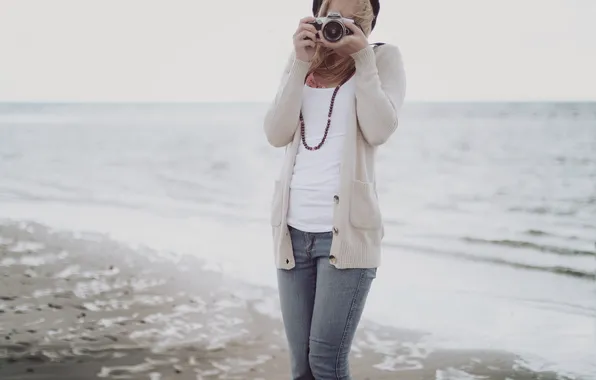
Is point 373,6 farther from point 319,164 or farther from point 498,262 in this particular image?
point 498,262

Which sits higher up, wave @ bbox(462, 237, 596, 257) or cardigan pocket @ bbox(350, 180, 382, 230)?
cardigan pocket @ bbox(350, 180, 382, 230)

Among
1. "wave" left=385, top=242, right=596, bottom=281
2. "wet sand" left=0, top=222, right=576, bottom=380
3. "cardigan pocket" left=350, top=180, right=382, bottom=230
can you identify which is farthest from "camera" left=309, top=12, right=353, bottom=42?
"wave" left=385, top=242, right=596, bottom=281

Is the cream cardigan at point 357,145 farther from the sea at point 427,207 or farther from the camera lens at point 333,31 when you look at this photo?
the sea at point 427,207

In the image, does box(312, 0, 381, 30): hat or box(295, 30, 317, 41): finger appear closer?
box(295, 30, 317, 41): finger

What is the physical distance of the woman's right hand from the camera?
143cm

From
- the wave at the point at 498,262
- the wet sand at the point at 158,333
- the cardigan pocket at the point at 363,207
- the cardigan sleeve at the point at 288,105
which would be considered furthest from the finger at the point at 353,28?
the wave at the point at 498,262

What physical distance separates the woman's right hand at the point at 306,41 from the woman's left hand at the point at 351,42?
0.03 metres

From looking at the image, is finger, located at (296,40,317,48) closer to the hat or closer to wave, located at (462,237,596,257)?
the hat

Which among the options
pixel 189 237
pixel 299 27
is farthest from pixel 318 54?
pixel 189 237

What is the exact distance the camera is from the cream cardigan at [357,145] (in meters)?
1.35

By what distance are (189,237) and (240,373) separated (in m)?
2.54

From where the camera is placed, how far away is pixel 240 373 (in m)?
2.37

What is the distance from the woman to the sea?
150cm

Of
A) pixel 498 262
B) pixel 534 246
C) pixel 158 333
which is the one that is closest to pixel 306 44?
pixel 158 333
